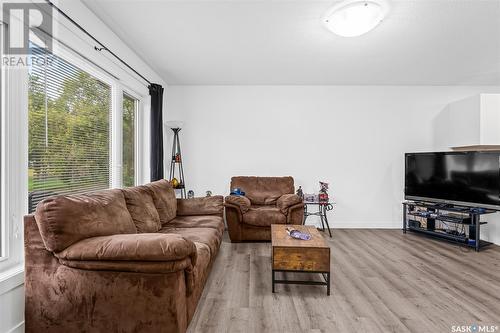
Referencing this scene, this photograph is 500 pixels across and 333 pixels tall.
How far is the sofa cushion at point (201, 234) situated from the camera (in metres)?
2.49

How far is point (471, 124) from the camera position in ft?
13.9

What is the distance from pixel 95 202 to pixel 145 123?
2370 mm

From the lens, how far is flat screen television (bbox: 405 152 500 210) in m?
3.64

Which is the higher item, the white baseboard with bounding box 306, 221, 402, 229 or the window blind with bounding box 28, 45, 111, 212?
the window blind with bounding box 28, 45, 111, 212

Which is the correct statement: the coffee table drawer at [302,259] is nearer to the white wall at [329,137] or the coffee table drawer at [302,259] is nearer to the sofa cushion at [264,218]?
the sofa cushion at [264,218]

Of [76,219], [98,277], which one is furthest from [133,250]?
[76,219]

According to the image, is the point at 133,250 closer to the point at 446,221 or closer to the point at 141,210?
the point at 141,210

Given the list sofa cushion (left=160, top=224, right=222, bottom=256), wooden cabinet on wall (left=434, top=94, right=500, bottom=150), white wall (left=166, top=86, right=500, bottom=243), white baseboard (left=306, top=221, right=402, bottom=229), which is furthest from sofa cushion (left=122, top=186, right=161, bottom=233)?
wooden cabinet on wall (left=434, top=94, right=500, bottom=150)

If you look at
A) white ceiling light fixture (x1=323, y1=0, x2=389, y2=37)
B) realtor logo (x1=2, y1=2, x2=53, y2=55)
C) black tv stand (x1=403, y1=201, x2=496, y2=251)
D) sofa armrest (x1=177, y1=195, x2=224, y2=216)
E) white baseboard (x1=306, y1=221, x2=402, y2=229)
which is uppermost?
white ceiling light fixture (x1=323, y1=0, x2=389, y2=37)

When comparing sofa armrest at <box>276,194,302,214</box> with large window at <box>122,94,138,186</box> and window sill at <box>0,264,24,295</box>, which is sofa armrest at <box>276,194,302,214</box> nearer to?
large window at <box>122,94,138,186</box>

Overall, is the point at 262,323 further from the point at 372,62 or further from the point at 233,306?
the point at 372,62

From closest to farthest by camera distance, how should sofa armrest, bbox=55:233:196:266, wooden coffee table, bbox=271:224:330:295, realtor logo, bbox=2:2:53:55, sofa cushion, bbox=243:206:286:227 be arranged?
sofa armrest, bbox=55:233:196:266 → realtor logo, bbox=2:2:53:55 → wooden coffee table, bbox=271:224:330:295 → sofa cushion, bbox=243:206:286:227

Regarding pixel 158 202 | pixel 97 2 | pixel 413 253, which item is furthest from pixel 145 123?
pixel 413 253

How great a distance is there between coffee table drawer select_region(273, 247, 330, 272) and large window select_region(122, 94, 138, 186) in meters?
2.32
